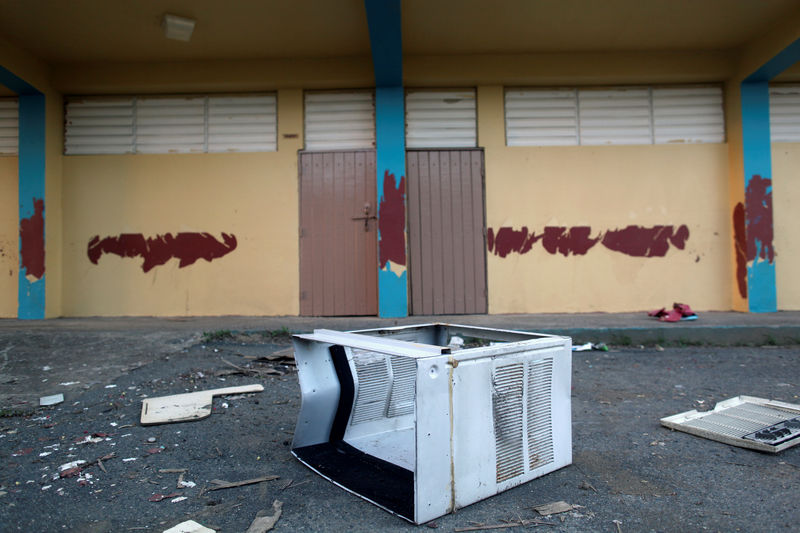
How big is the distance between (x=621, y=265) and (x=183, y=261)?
6392 mm

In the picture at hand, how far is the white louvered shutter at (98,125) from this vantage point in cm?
742

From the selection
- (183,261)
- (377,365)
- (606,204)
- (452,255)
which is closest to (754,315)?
(606,204)

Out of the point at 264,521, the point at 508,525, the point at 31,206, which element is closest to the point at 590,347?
the point at 508,525

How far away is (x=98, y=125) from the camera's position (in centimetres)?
745

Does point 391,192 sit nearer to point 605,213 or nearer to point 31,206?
Answer: point 605,213

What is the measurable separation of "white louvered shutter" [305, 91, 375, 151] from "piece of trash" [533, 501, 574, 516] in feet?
19.4

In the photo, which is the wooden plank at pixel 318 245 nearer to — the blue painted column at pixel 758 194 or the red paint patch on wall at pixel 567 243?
the red paint patch on wall at pixel 567 243

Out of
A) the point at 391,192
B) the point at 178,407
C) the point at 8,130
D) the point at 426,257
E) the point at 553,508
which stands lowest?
the point at 553,508

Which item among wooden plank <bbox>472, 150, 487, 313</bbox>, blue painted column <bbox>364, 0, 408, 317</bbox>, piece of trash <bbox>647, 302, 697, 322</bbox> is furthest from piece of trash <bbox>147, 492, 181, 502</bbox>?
piece of trash <bbox>647, 302, 697, 322</bbox>

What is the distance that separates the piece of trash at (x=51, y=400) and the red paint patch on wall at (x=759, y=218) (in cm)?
822

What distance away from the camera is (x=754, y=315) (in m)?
6.72

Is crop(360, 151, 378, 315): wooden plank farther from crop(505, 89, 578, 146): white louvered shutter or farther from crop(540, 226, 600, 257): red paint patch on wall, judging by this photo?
crop(540, 226, 600, 257): red paint patch on wall

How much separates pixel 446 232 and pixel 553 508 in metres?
5.27

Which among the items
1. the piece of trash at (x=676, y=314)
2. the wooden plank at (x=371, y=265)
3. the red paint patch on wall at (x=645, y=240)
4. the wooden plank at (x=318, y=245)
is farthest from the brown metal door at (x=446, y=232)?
the piece of trash at (x=676, y=314)
